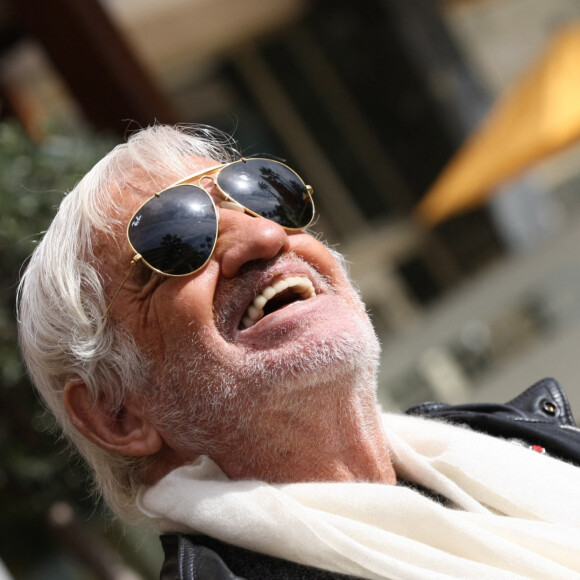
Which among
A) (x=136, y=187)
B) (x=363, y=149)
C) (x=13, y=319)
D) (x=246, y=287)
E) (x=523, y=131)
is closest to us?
(x=246, y=287)

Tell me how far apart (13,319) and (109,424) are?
5.56 feet

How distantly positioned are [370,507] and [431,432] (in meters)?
0.47

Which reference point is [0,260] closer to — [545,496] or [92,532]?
[92,532]

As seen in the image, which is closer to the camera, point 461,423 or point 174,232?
point 174,232

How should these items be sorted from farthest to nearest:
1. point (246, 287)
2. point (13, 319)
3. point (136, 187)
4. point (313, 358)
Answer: point (13, 319)
point (136, 187)
point (246, 287)
point (313, 358)

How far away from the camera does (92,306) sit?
204cm

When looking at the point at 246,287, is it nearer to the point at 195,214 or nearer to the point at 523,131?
the point at 195,214

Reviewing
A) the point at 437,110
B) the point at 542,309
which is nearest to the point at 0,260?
the point at 542,309

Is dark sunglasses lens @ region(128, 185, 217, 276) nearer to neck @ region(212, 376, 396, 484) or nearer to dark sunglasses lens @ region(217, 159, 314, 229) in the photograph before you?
dark sunglasses lens @ region(217, 159, 314, 229)

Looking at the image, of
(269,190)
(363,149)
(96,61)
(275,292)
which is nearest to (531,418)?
(275,292)

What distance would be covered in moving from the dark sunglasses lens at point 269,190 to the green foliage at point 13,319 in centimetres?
149

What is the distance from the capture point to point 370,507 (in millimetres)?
1785

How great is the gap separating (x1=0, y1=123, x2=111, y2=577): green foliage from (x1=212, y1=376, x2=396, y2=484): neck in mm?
1645

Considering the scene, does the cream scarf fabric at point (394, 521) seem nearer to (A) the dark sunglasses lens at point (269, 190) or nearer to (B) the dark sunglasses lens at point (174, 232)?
(B) the dark sunglasses lens at point (174, 232)
